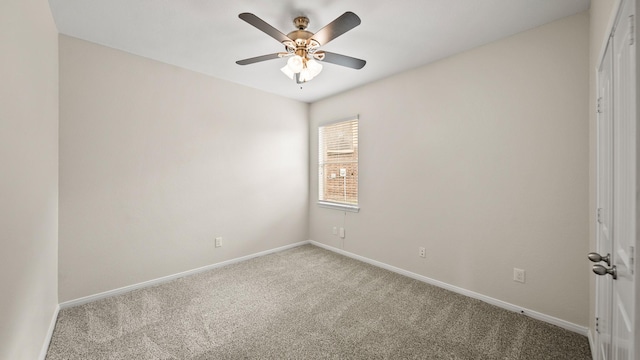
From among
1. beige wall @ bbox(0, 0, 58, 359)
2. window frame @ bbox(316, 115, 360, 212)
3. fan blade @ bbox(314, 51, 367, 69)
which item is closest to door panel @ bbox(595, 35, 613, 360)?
fan blade @ bbox(314, 51, 367, 69)

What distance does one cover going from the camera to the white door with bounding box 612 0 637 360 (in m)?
0.88

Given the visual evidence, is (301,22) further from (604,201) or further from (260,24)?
(604,201)

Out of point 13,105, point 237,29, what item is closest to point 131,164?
point 13,105

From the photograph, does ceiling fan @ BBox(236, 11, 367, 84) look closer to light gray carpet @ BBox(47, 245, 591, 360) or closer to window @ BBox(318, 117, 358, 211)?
window @ BBox(318, 117, 358, 211)

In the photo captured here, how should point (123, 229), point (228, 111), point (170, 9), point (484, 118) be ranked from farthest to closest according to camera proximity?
1. point (228, 111)
2. point (123, 229)
3. point (484, 118)
4. point (170, 9)

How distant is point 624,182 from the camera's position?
3.45ft

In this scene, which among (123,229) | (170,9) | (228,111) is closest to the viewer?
(170,9)

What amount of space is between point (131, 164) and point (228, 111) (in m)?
1.33

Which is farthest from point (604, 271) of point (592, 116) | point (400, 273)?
point (400, 273)

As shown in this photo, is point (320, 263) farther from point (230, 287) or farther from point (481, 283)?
point (481, 283)

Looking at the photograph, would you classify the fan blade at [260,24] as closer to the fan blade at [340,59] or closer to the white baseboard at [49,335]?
the fan blade at [340,59]

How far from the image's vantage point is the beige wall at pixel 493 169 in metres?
2.02

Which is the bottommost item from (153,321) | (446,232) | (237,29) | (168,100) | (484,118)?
(153,321)

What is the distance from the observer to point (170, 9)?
197 cm
